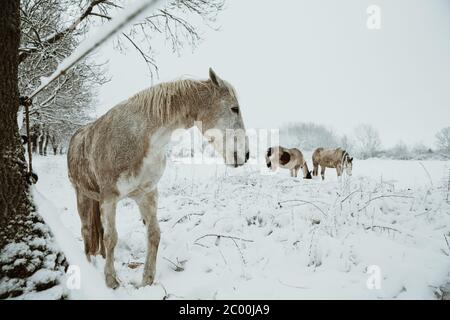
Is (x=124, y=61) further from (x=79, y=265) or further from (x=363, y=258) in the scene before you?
(x=363, y=258)

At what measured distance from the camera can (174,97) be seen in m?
2.84

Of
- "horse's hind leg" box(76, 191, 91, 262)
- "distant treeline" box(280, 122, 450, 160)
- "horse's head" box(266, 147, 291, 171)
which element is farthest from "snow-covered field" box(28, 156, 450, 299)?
"distant treeline" box(280, 122, 450, 160)

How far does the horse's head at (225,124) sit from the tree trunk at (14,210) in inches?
63.6

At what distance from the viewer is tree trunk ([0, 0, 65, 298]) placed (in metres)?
1.58

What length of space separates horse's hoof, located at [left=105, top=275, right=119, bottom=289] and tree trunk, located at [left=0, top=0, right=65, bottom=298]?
1.07m

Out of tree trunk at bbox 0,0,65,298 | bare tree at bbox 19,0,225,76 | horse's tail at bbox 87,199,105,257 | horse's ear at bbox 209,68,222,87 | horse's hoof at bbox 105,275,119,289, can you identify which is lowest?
horse's hoof at bbox 105,275,119,289

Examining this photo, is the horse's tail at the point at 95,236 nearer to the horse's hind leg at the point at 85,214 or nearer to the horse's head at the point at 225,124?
the horse's hind leg at the point at 85,214

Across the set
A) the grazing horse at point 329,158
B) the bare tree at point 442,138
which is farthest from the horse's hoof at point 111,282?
the bare tree at point 442,138

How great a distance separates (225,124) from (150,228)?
1484 mm

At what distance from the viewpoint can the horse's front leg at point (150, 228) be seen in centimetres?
289

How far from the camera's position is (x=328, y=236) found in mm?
3166

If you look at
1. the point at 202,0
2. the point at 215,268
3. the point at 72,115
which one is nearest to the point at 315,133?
the point at 72,115

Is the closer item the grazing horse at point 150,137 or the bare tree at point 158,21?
the grazing horse at point 150,137

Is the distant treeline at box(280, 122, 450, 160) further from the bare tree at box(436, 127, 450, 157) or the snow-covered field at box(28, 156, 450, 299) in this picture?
the snow-covered field at box(28, 156, 450, 299)
